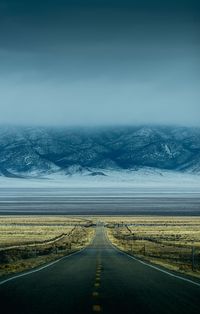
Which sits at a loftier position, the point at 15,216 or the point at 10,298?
the point at 15,216

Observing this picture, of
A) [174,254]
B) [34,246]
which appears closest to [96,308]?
[174,254]

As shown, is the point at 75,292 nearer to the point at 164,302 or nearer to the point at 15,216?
the point at 164,302

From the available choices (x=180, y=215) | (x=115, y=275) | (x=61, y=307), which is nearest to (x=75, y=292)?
(x=61, y=307)

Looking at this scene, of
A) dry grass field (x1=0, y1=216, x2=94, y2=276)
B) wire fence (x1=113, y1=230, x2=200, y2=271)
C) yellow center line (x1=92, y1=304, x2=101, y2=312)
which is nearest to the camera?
yellow center line (x1=92, y1=304, x2=101, y2=312)

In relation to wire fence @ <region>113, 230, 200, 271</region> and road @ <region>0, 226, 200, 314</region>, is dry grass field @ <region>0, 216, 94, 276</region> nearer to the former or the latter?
road @ <region>0, 226, 200, 314</region>

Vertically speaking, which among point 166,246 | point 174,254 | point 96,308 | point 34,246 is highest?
point 166,246

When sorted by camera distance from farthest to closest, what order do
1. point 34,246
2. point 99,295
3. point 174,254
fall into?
point 34,246 < point 174,254 < point 99,295

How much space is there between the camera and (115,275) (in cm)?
2564

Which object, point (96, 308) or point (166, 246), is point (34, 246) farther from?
point (96, 308)

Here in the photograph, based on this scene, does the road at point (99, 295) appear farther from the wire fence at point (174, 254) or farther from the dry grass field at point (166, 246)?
the wire fence at point (174, 254)

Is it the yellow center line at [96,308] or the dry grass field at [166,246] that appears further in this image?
the dry grass field at [166,246]

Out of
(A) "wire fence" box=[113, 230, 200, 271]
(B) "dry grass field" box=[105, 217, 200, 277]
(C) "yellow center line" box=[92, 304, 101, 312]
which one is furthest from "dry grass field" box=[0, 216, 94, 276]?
Result: (C) "yellow center line" box=[92, 304, 101, 312]

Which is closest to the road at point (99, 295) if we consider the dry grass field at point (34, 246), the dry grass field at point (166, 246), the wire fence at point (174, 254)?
the dry grass field at point (166, 246)

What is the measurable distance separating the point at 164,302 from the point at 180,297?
132 cm
